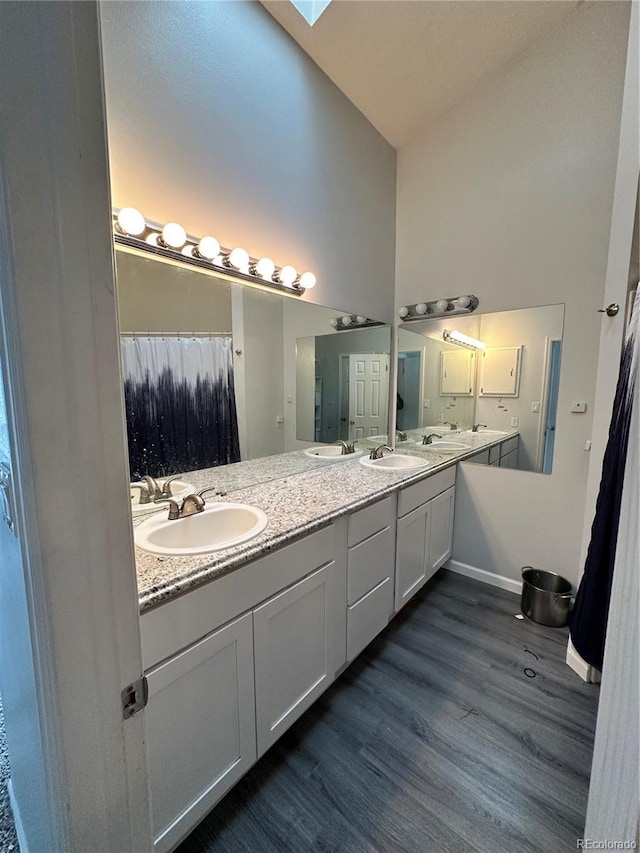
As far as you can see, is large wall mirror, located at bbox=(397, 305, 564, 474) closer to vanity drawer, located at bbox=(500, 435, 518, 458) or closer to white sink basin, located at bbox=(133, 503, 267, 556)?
vanity drawer, located at bbox=(500, 435, 518, 458)

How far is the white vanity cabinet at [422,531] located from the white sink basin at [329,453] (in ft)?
1.79

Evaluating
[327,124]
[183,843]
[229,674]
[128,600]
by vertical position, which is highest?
[327,124]

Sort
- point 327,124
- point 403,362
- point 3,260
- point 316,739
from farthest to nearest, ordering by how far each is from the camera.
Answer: point 403,362 < point 327,124 < point 316,739 < point 3,260

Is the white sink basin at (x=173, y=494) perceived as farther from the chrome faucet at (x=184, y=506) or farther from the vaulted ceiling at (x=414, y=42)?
the vaulted ceiling at (x=414, y=42)

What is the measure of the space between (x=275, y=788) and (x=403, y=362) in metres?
2.54

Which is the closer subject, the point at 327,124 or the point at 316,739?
the point at 316,739

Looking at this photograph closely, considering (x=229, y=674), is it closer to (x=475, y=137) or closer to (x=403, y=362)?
(x=403, y=362)

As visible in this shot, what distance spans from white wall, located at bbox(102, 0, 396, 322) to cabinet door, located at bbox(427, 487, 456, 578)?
4.92 feet

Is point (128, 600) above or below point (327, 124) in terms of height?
below

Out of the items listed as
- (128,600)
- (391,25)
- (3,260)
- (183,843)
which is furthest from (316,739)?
(391,25)

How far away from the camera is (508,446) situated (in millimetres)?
2373

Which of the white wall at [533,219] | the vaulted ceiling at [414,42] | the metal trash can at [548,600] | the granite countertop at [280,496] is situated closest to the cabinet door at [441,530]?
the white wall at [533,219]

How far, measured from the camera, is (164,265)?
Answer: 4.61 ft

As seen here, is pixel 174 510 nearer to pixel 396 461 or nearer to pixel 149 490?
pixel 149 490
